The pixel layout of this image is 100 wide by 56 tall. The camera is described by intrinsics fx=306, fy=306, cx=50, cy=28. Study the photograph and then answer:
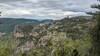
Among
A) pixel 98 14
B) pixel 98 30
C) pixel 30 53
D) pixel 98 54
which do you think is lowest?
pixel 30 53

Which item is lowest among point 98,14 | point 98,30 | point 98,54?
point 98,54

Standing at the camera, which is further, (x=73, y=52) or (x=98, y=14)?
(x=73, y=52)

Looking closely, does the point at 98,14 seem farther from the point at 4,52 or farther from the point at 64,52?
the point at 4,52

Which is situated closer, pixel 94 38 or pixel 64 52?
pixel 94 38

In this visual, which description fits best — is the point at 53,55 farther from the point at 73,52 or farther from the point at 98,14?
the point at 98,14

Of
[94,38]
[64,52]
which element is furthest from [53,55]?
[94,38]

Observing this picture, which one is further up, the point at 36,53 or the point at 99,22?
the point at 99,22

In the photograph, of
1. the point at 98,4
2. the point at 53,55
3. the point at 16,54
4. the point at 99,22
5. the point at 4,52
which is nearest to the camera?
the point at 98,4

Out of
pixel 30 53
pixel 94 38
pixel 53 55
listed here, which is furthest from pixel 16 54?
pixel 94 38

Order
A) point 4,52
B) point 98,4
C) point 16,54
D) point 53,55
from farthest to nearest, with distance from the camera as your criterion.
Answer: point 16,54 < point 4,52 < point 53,55 < point 98,4
